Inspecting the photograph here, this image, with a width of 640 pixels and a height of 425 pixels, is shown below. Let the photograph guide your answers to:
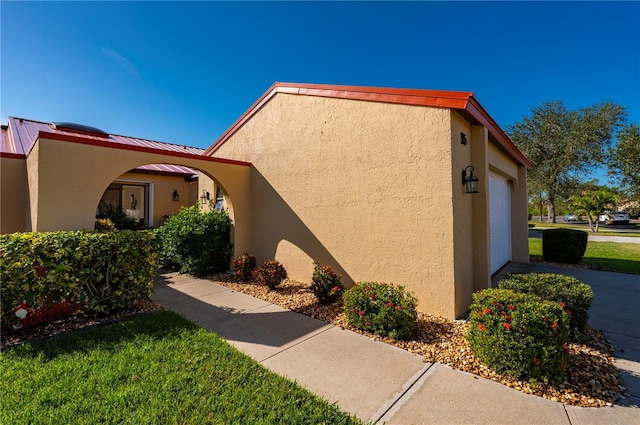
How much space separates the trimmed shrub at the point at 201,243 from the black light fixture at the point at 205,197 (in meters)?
1.57

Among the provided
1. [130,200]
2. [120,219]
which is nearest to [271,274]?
[120,219]

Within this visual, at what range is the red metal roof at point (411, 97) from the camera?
455 centimetres

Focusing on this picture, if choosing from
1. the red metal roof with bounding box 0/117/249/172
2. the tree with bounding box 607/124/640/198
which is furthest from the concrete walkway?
the tree with bounding box 607/124/640/198

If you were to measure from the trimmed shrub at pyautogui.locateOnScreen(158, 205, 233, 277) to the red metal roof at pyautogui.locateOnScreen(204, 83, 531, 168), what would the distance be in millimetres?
3639

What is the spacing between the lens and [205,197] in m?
9.95

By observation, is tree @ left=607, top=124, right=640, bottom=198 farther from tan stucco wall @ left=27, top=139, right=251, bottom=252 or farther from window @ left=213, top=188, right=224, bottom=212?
tan stucco wall @ left=27, top=139, right=251, bottom=252

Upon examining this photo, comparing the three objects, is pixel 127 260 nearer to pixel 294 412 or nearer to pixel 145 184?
pixel 294 412

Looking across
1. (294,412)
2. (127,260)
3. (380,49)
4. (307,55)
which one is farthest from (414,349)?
(307,55)

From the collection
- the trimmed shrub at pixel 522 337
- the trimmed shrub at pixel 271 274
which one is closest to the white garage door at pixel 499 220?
the trimmed shrub at pixel 522 337

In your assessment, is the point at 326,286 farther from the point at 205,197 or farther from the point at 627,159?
the point at 627,159

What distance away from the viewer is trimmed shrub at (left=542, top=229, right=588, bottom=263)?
8.86 metres

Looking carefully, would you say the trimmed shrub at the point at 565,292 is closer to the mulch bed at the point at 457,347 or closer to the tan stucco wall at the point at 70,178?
the mulch bed at the point at 457,347

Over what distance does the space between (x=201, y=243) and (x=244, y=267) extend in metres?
1.60

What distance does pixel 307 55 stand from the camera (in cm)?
988
